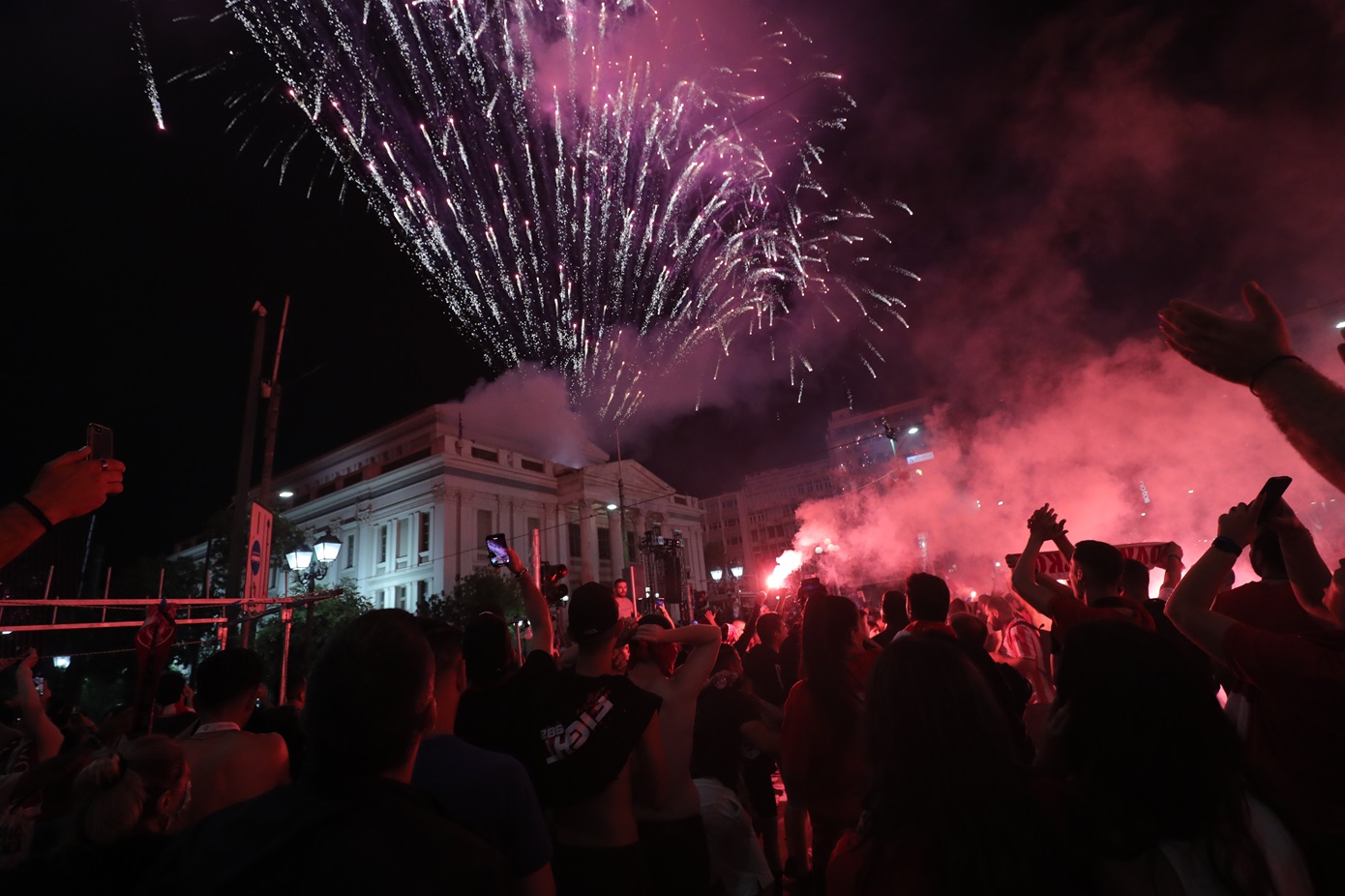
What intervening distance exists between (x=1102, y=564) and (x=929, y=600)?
105 centimetres

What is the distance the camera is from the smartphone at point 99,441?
92.0 inches

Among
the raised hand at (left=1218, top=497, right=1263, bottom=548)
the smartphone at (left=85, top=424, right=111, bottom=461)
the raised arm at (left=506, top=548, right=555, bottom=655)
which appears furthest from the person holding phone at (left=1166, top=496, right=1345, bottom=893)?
the smartphone at (left=85, top=424, right=111, bottom=461)

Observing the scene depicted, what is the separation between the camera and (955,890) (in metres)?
1.42

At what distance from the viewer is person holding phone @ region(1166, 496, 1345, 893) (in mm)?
1925

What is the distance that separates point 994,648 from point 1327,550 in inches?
659

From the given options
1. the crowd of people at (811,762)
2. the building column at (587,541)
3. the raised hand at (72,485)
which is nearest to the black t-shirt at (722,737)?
the crowd of people at (811,762)

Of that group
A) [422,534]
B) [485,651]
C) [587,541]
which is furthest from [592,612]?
[587,541]

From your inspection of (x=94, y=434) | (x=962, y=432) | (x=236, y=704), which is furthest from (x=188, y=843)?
(x=962, y=432)

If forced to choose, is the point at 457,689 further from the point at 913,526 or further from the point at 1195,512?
the point at 913,526

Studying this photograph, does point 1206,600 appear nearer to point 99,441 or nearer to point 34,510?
point 34,510

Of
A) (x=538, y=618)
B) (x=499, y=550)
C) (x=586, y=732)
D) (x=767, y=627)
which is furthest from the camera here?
(x=767, y=627)

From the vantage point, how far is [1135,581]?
4285 millimetres

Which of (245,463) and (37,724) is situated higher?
(245,463)

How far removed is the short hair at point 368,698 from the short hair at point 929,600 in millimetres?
3622
